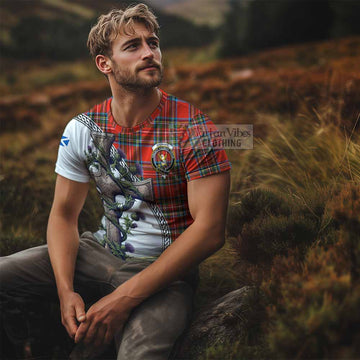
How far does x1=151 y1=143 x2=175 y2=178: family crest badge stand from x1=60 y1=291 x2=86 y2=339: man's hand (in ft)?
2.35

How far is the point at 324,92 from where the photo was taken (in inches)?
143

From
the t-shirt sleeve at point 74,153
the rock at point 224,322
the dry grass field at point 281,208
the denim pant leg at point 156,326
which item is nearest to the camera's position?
the dry grass field at point 281,208

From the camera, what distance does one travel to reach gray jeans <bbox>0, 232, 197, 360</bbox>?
1.65 meters

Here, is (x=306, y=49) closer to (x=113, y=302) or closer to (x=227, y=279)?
(x=227, y=279)

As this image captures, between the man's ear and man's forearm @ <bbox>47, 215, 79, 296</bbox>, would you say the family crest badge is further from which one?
man's forearm @ <bbox>47, 215, 79, 296</bbox>

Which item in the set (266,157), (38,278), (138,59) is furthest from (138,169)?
(266,157)

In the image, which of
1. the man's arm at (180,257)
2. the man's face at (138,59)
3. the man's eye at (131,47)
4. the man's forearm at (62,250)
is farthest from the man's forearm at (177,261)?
the man's eye at (131,47)

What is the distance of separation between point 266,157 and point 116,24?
1550 millimetres

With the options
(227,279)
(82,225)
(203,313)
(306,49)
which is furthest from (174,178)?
(306,49)

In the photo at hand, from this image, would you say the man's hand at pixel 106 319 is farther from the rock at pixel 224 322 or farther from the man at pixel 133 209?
the rock at pixel 224 322

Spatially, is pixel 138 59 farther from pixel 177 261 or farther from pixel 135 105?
pixel 177 261

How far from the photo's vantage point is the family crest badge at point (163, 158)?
5.92 ft

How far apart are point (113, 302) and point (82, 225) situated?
1.35 meters

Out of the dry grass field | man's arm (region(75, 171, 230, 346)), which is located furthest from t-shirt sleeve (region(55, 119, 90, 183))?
the dry grass field
